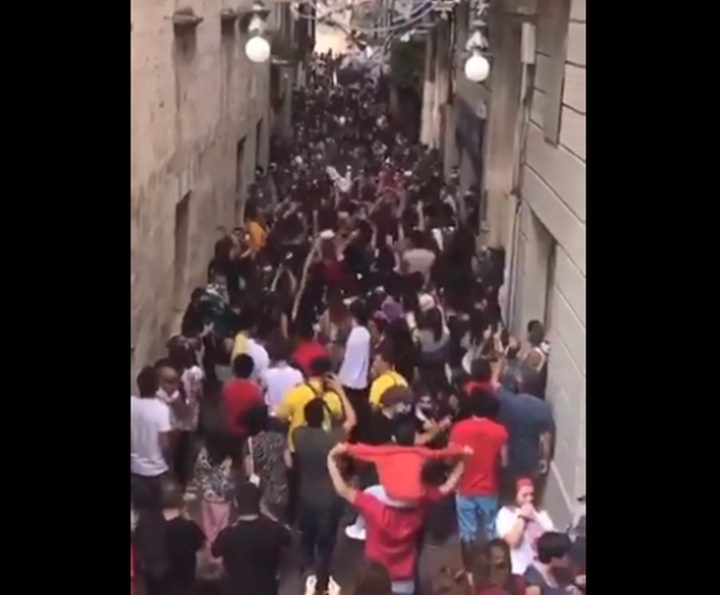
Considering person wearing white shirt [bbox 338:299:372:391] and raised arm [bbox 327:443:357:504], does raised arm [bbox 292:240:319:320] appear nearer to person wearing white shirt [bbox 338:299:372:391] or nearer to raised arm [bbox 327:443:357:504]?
person wearing white shirt [bbox 338:299:372:391]

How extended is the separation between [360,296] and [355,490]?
1.88 feet

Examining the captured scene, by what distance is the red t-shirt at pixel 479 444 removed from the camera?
3.91 metres

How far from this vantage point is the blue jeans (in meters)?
3.92

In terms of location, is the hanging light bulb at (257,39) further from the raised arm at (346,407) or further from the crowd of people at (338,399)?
→ the raised arm at (346,407)

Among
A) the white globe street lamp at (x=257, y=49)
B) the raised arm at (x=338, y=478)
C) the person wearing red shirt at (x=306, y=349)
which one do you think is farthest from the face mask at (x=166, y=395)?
the white globe street lamp at (x=257, y=49)

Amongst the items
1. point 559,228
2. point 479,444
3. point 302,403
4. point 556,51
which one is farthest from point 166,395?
point 556,51

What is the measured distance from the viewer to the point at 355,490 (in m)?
3.92

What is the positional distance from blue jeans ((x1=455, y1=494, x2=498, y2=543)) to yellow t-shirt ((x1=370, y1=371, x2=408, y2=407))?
37cm

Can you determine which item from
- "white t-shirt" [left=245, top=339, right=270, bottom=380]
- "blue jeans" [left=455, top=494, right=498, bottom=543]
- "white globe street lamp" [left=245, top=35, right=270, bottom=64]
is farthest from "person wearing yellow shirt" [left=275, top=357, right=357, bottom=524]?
"white globe street lamp" [left=245, top=35, right=270, bottom=64]

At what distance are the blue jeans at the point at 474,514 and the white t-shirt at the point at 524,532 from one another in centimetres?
3

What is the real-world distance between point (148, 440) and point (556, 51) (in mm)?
1628

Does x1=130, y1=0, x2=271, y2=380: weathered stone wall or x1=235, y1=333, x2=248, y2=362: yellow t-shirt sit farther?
x1=235, y1=333, x2=248, y2=362: yellow t-shirt
